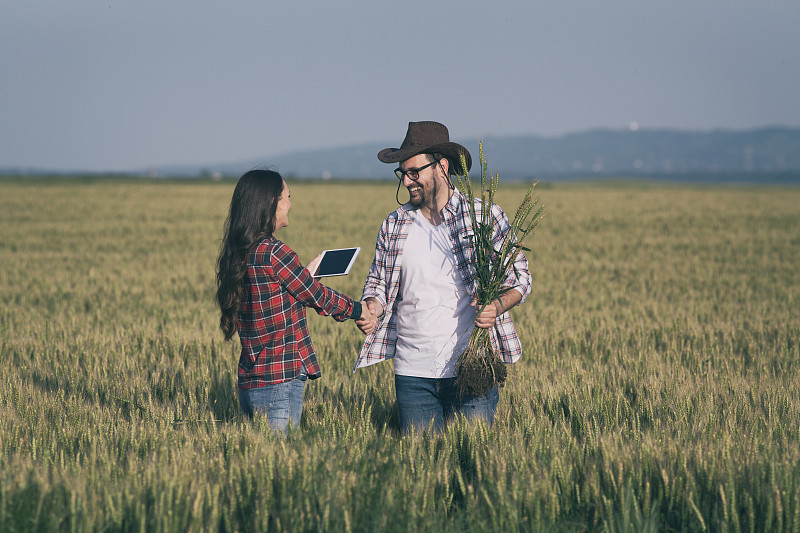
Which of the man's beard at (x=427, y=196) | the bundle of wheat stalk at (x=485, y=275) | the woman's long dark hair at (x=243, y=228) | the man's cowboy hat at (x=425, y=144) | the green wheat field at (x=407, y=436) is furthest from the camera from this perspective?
the man's beard at (x=427, y=196)

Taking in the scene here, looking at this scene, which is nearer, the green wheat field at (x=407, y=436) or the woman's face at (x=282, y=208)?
the green wheat field at (x=407, y=436)

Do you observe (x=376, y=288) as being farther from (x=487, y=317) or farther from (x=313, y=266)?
(x=487, y=317)

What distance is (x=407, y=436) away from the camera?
146 inches

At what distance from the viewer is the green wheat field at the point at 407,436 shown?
2.77m

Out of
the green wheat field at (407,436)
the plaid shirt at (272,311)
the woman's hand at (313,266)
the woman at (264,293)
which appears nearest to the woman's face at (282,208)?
the woman at (264,293)

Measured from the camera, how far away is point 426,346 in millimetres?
3818

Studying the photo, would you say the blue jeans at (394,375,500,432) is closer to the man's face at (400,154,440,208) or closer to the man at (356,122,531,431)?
the man at (356,122,531,431)

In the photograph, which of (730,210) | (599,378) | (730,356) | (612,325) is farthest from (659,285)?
(730,210)

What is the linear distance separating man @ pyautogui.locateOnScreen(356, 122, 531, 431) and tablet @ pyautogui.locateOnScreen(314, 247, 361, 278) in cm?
16

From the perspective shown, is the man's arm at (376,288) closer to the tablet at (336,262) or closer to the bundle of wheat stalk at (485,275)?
the tablet at (336,262)

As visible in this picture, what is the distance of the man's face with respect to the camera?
385 centimetres

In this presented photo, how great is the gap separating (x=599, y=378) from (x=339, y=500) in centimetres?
334

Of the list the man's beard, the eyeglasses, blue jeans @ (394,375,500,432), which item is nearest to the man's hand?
blue jeans @ (394,375,500,432)

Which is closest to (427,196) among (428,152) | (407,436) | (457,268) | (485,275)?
(428,152)
